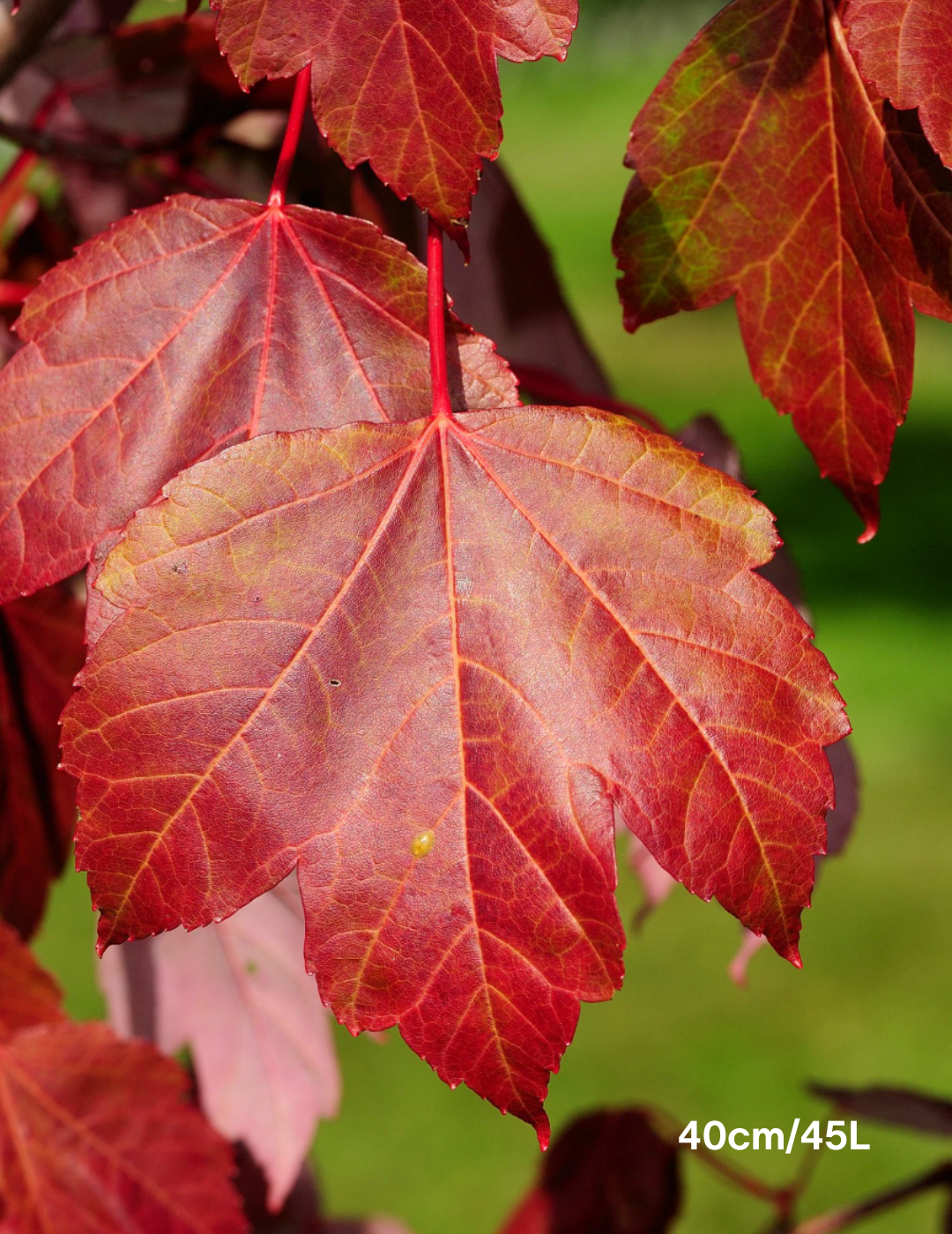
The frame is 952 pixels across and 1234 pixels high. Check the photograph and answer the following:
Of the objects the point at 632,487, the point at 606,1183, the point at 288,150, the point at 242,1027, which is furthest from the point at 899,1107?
the point at 288,150

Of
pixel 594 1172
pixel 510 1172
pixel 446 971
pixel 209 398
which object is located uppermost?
pixel 209 398

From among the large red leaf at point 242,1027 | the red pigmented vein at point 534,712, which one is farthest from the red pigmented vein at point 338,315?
the large red leaf at point 242,1027

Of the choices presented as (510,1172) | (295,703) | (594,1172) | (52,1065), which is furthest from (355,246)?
(510,1172)

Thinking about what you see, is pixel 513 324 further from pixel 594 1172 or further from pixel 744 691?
pixel 594 1172

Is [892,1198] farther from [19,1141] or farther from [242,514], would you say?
[242,514]

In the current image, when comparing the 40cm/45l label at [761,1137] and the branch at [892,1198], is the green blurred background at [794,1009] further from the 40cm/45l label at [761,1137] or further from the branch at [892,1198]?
the branch at [892,1198]

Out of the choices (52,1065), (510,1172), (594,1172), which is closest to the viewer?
(52,1065)

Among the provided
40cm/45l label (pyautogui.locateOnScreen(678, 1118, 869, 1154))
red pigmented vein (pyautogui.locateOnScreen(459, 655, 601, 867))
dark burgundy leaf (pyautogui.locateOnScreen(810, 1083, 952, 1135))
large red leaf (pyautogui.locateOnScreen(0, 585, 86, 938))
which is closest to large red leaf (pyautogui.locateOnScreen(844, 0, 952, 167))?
red pigmented vein (pyautogui.locateOnScreen(459, 655, 601, 867))
